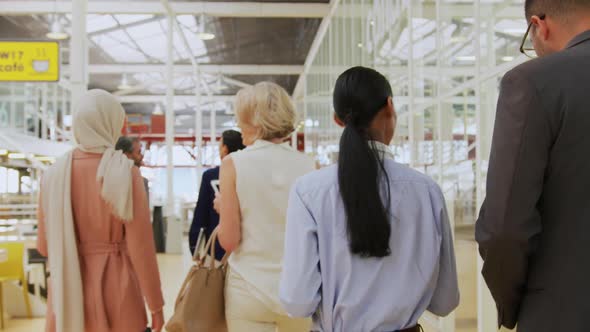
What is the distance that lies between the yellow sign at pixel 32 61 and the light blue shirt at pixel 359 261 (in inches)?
196

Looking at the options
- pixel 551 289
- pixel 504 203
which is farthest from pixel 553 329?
pixel 504 203

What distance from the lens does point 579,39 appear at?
1365 mm

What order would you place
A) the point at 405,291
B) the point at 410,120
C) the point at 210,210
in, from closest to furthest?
the point at 405,291, the point at 210,210, the point at 410,120

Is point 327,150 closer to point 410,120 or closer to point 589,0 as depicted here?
point 410,120

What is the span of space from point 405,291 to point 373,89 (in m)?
0.51

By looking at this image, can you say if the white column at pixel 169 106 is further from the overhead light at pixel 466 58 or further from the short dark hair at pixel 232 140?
the short dark hair at pixel 232 140

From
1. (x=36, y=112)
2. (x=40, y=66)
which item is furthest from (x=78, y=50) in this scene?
(x=36, y=112)

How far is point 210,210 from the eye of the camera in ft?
10.7

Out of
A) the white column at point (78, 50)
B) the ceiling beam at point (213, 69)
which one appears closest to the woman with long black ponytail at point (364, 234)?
the white column at point (78, 50)

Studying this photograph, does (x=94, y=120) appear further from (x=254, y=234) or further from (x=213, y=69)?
(x=213, y=69)

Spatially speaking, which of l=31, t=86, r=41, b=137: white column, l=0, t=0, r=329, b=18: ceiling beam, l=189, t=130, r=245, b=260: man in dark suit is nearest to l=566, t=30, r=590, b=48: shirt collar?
l=189, t=130, r=245, b=260: man in dark suit

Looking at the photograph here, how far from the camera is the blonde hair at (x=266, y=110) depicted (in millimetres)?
2566

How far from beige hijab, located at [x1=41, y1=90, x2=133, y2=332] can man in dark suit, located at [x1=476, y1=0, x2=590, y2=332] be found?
1.67m

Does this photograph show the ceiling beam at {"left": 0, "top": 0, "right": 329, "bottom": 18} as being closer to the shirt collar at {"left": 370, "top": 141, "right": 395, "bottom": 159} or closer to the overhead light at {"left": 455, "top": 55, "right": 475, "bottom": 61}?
the overhead light at {"left": 455, "top": 55, "right": 475, "bottom": 61}
